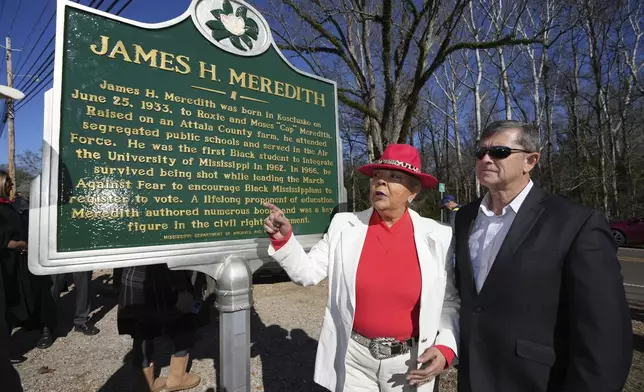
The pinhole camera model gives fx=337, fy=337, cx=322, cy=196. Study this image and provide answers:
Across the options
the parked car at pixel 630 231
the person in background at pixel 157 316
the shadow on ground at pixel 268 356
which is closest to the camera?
the person in background at pixel 157 316

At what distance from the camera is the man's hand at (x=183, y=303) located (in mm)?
3154

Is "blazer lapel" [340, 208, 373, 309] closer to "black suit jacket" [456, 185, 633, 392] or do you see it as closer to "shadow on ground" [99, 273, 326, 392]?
"black suit jacket" [456, 185, 633, 392]

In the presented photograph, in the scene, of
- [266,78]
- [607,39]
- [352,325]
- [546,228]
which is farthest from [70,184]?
[607,39]

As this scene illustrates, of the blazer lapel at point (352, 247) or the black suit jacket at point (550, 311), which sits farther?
the blazer lapel at point (352, 247)

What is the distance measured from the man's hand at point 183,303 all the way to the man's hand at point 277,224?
5.80 feet

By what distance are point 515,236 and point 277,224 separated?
1210 millimetres

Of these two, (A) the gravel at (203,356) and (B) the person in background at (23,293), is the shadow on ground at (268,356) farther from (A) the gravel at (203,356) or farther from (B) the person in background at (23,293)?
(B) the person in background at (23,293)

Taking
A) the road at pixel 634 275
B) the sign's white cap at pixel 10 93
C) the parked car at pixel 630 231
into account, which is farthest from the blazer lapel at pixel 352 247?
the parked car at pixel 630 231

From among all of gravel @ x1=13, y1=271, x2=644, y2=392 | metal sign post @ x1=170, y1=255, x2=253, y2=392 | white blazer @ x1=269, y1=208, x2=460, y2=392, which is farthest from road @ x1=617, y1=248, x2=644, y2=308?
metal sign post @ x1=170, y1=255, x2=253, y2=392

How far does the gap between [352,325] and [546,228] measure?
113 cm

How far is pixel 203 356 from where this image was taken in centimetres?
399

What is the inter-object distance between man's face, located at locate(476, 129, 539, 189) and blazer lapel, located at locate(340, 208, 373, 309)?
30.2 inches

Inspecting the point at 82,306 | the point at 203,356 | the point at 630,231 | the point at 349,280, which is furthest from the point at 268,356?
the point at 630,231

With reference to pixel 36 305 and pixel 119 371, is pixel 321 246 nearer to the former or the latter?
pixel 119 371
